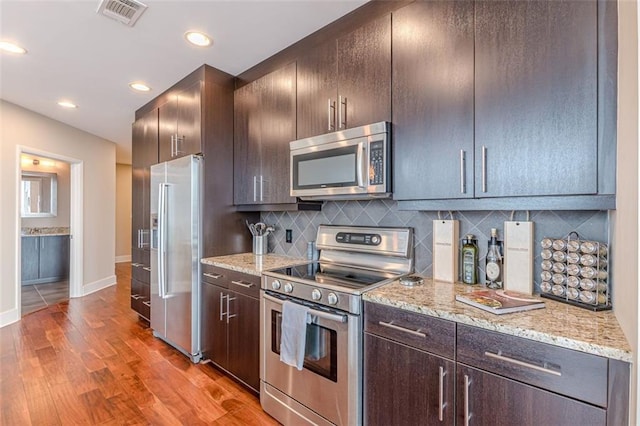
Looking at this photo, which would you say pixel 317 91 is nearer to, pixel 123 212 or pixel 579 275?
pixel 579 275

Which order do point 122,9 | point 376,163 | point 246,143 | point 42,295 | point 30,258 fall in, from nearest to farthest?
point 376,163 → point 122,9 → point 246,143 → point 42,295 → point 30,258

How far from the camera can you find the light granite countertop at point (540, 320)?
97cm

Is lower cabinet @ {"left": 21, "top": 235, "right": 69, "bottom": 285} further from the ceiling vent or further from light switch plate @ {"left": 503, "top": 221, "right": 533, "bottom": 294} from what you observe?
light switch plate @ {"left": 503, "top": 221, "right": 533, "bottom": 294}

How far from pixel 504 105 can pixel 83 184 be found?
5.76m

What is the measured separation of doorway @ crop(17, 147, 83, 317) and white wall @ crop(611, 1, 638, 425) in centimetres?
606

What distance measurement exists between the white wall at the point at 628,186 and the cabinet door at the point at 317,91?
1368mm

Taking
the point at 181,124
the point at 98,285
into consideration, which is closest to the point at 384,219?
the point at 181,124

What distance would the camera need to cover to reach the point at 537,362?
1.05 meters

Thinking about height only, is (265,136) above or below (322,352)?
above

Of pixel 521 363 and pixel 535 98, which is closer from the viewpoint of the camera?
pixel 521 363

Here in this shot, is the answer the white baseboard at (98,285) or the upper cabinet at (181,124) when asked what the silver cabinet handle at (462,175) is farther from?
the white baseboard at (98,285)

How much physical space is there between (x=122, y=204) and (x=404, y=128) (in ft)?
27.0

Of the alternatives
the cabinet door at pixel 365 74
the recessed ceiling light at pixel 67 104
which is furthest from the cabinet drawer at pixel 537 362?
the recessed ceiling light at pixel 67 104

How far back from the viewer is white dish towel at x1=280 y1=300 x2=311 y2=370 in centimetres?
174
